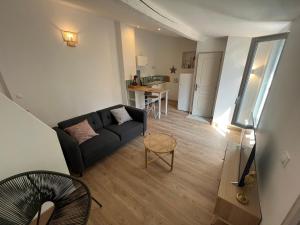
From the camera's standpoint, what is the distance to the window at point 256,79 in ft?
8.00

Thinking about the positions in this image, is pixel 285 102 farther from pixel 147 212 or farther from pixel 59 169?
pixel 59 169

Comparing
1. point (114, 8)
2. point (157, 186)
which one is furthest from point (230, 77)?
point (157, 186)

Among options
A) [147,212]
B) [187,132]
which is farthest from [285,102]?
[187,132]

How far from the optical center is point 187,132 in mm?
3633

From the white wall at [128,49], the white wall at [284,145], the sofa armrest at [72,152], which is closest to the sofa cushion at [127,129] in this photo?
the sofa armrest at [72,152]

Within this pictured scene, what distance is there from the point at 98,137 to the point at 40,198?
1322 millimetres

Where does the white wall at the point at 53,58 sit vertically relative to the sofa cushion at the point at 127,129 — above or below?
above

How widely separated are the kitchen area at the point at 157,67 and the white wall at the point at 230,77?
47.9 inches

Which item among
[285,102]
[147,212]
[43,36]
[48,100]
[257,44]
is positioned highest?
[43,36]

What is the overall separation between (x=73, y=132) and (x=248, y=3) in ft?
9.55

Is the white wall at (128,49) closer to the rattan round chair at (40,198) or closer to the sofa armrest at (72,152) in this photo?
the sofa armrest at (72,152)

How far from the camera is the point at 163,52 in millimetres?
6035

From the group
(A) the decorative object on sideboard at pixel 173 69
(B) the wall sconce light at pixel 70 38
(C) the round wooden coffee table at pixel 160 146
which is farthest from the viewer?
(A) the decorative object on sideboard at pixel 173 69

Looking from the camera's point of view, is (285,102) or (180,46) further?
(180,46)
